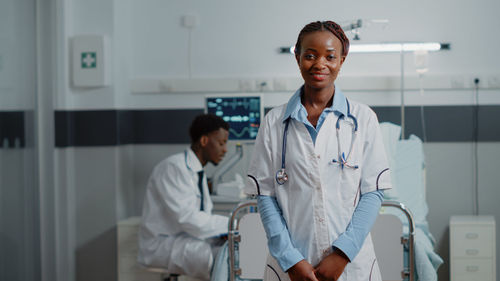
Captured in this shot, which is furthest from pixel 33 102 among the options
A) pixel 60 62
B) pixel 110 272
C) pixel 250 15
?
pixel 250 15

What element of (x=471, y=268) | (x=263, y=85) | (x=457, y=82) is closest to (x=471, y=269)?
(x=471, y=268)

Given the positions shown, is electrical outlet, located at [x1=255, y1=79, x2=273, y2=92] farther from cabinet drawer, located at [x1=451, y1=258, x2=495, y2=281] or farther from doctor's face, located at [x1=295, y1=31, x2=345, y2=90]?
doctor's face, located at [x1=295, y1=31, x2=345, y2=90]

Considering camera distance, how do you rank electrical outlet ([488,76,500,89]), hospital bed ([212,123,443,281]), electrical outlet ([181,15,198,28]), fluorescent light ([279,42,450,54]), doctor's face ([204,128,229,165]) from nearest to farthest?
1. hospital bed ([212,123,443,281])
2. doctor's face ([204,128,229,165])
3. fluorescent light ([279,42,450,54])
4. electrical outlet ([488,76,500,89])
5. electrical outlet ([181,15,198,28])

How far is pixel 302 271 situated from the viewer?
1.55 meters

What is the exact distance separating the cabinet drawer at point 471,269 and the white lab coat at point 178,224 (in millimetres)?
1688

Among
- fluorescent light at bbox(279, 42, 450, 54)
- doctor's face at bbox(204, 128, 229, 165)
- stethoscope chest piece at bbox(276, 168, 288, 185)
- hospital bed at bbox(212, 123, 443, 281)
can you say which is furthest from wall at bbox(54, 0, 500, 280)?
stethoscope chest piece at bbox(276, 168, 288, 185)

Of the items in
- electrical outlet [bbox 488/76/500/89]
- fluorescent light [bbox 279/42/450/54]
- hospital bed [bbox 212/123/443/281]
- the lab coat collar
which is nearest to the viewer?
hospital bed [bbox 212/123/443/281]

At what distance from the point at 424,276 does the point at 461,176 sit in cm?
192

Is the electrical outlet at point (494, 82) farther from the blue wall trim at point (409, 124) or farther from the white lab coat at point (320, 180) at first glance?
the white lab coat at point (320, 180)

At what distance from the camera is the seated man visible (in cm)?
321

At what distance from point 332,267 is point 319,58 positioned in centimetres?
60

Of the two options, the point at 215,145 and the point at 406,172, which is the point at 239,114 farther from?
the point at 406,172

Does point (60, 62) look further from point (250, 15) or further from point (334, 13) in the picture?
point (334, 13)

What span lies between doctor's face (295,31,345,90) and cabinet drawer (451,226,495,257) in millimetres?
2670
